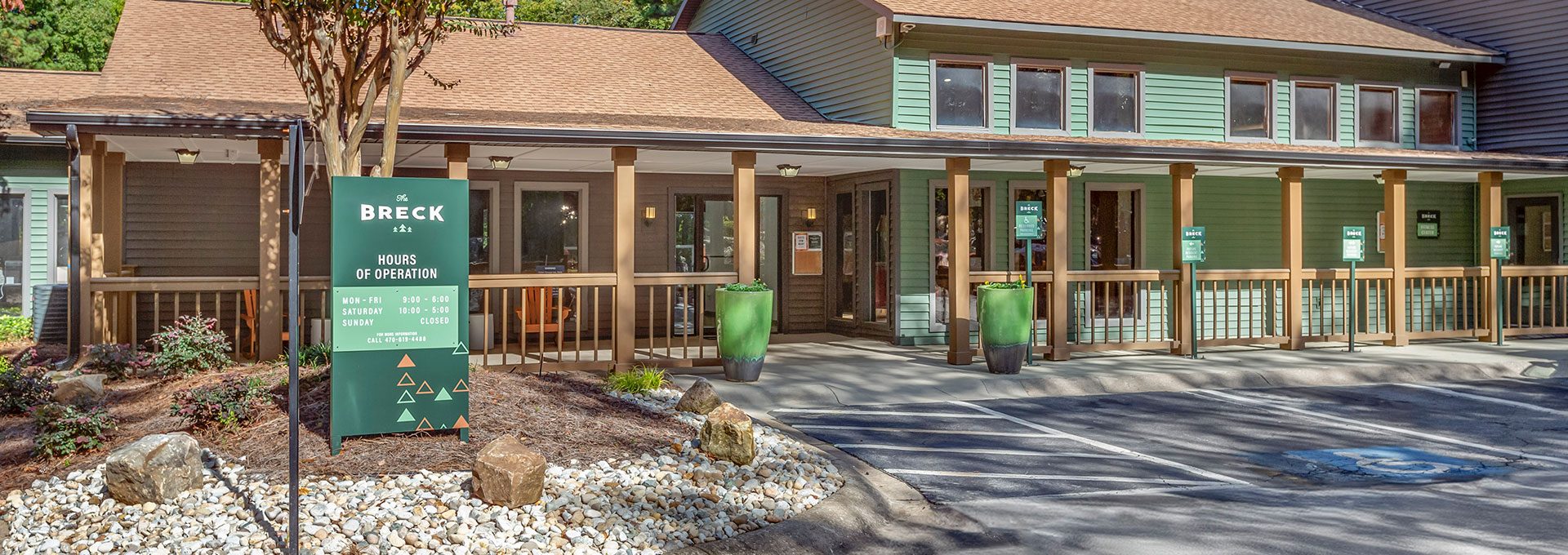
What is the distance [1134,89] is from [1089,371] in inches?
227

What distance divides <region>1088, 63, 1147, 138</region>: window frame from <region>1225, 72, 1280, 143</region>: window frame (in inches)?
56.7

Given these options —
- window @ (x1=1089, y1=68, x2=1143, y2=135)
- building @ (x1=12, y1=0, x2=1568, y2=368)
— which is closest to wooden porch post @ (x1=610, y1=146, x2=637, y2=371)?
building @ (x1=12, y1=0, x2=1568, y2=368)

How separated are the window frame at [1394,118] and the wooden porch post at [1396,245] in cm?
253

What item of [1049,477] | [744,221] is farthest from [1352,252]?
[1049,477]

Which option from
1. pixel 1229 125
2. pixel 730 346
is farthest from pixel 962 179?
pixel 1229 125

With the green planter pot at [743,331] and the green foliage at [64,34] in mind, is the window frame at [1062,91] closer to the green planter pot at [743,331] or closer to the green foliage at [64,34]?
the green planter pot at [743,331]

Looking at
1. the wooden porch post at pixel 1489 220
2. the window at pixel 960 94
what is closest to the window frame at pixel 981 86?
the window at pixel 960 94

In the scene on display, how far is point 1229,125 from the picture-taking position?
17.7 m

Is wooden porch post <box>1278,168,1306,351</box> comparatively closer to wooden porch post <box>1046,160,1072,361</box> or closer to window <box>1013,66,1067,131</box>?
window <box>1013,66,1067,131</box>

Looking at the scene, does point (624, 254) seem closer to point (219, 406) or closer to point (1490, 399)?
point (219, 406)

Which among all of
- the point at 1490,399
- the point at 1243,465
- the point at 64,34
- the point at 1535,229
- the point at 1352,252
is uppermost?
the point at 64,34

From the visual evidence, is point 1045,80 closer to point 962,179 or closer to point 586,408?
point 962,179

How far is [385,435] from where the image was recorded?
24.2 ft

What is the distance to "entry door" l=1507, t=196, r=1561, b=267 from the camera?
19109mm
